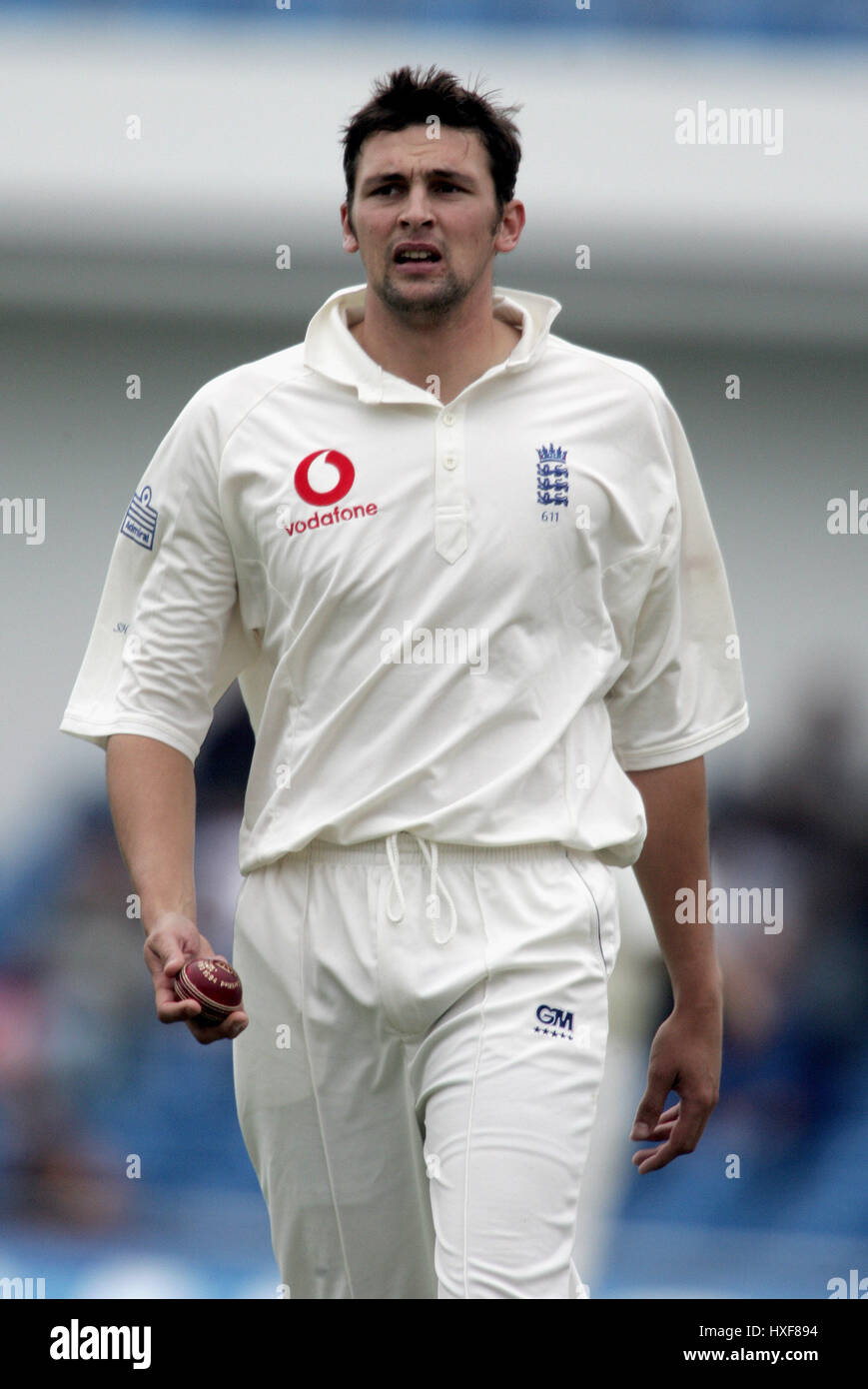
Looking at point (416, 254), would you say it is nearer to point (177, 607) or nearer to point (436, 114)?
point (436, 114)

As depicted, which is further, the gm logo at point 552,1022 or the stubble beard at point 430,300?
the stubble beard at point 430,300

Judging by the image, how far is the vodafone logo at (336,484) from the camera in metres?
3.09

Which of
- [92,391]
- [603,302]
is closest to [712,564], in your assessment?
[603,302]

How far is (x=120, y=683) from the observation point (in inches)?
127

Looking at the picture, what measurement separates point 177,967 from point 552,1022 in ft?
1.61

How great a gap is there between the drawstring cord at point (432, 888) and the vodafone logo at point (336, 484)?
47 cm

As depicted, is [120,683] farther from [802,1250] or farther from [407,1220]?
[802,1250]

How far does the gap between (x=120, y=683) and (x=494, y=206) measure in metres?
0.86

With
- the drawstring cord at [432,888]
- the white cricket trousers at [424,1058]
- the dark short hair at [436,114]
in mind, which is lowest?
the white cricket trousers at [424,1058]

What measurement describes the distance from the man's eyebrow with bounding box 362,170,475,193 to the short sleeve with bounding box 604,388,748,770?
446mm

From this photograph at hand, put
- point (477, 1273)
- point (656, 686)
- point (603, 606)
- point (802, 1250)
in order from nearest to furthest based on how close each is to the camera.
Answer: point (477, 1273) < point (603, 606) < point (656, 686) < point (802, 1250)

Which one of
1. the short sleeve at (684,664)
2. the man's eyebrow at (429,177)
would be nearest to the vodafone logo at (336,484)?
the man's eyebrow at (429,177)

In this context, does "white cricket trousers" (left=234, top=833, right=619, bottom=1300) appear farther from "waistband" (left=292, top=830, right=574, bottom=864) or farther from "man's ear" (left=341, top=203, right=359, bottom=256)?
"man's ear" (left=341, top=203, right=359, bottom=256)

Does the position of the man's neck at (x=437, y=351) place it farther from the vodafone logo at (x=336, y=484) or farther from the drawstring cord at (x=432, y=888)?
the drawstring cord at (x=432, y=888)
